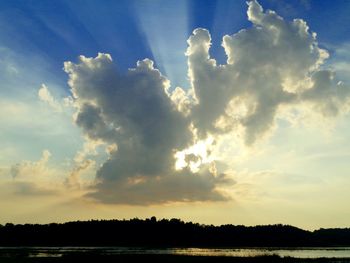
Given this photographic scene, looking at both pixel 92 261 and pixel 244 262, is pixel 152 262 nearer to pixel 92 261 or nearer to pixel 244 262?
pixel 92 261

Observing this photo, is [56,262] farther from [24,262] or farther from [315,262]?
[315,262]

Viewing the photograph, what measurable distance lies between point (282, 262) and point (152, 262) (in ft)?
76.2

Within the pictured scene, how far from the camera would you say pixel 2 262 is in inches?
3088

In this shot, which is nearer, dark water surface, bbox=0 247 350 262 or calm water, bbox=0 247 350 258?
dark water surface, bbox=0 247 350 262

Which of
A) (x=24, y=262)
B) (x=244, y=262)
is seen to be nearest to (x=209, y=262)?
(x=244, y=262)

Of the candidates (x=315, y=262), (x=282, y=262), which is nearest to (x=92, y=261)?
(x=282, y=262)

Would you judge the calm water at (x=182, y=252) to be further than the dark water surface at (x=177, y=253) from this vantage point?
Yes

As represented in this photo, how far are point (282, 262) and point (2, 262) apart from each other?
49585 mm

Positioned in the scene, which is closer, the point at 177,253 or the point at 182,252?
the point at 177,253

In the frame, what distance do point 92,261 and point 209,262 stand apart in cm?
2102

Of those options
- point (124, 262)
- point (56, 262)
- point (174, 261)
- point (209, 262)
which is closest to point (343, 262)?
point (209, 262)

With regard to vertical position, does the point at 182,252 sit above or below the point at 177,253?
above

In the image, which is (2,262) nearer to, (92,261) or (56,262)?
(56,262)

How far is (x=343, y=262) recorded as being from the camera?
268 ft
